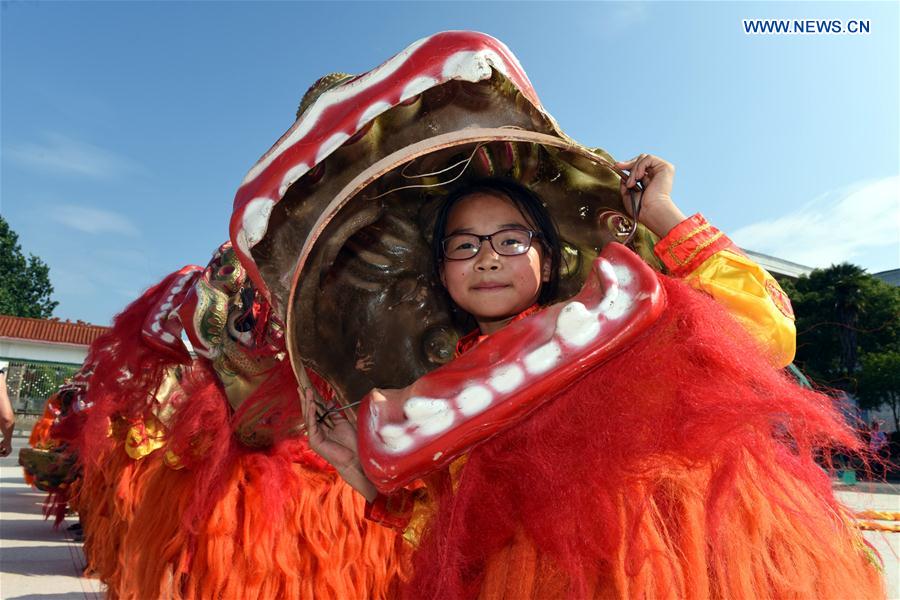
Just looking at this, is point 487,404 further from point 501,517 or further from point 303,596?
point 303,596

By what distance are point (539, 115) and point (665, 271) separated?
0.43 metres

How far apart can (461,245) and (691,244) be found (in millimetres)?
502

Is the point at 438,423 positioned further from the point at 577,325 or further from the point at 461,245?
the point at 461,245

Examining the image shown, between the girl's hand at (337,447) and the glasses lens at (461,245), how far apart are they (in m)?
0.44

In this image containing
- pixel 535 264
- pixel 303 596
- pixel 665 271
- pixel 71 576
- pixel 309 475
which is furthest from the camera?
pixel 71 576

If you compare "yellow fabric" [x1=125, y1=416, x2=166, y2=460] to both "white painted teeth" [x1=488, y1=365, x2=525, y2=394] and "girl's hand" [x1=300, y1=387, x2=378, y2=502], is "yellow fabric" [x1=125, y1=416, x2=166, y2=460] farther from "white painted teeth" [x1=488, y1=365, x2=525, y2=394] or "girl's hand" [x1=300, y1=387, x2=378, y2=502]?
"white painted teeth" [x1=488, y1=365, x2=525, y2=394]

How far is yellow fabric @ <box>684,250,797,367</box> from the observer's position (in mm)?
1106

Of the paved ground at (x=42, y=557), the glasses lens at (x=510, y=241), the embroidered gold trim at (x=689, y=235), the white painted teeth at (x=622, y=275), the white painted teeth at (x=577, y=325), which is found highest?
the glasses lens at (x=510, y=241)

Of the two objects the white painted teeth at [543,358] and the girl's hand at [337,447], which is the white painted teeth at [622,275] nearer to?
the white painted teeth at [543,358]

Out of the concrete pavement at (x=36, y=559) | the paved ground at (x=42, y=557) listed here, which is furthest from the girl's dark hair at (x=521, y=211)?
the concrete pavement at (x=36, y=559)

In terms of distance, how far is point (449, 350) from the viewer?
1770mm

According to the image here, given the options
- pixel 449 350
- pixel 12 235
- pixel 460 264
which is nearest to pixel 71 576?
pixel 449 350

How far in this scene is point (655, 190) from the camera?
1.26 m

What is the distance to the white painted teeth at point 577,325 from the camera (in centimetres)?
92
